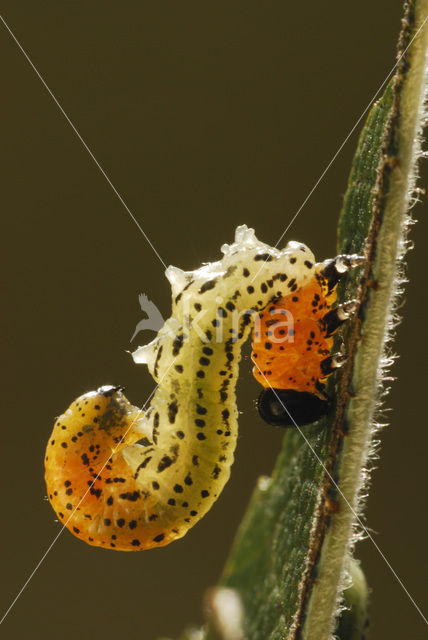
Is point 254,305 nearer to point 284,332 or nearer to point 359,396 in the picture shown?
point 284,332

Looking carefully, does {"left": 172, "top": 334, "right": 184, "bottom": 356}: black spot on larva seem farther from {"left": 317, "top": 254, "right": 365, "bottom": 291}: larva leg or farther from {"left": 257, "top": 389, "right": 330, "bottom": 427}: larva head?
{"left": 317, "top": 254, "right": 365, "bottom": 291}: larva leg

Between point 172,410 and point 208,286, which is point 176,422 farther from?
point 208,286

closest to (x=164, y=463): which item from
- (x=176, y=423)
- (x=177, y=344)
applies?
(x=176, y=423)

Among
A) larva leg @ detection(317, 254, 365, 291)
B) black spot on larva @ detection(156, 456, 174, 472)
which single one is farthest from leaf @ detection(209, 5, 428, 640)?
black spot on larva @ detection(156, 456, 174, 472)

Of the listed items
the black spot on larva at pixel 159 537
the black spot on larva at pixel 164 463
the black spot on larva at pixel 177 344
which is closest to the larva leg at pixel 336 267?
the black spot on larva at pixel 177 344

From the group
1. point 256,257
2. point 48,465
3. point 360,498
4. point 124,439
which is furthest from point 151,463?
point 360,498

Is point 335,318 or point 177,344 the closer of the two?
point 335,318

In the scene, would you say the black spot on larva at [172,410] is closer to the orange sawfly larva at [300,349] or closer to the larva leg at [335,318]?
the orange sawfly larva at [300,349]
